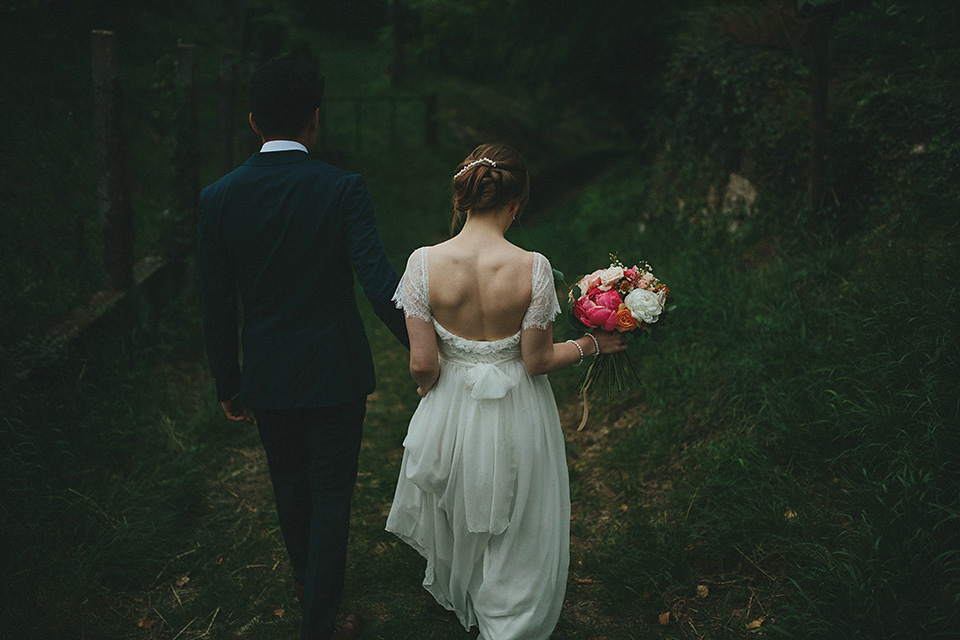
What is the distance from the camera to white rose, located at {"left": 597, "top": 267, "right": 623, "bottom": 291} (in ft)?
9.82

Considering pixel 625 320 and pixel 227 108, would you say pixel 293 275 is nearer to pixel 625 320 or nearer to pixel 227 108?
pixel 625 320

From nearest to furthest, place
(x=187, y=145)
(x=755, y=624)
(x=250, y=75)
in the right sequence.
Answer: (x=755, y=624) → (x=187, y=145) → (x=250, y=75)

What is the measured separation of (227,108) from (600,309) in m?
5.97

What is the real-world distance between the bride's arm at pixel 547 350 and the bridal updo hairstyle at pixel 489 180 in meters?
0.51

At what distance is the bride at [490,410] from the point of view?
259 centimetres

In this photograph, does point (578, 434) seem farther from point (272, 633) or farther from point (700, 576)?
point (272, 633)

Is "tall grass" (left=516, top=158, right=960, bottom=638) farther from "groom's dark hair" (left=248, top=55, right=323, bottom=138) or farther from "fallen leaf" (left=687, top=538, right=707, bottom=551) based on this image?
"groom's dark hair" (left=248, top=55, right=323, bottom=138)

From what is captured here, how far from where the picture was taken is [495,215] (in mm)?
2631

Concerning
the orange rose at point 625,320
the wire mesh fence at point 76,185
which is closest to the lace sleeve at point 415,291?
the orange rose at point 625,320

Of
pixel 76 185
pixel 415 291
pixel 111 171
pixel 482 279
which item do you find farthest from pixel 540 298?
pixel 76 185

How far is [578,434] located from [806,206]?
8.40 ft

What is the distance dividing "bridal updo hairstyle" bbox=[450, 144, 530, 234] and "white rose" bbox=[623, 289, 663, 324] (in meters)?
0.68

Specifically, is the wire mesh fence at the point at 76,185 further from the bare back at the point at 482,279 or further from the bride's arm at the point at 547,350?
the bride's arm at the point at 547,350

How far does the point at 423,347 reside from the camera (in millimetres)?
2662
